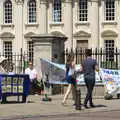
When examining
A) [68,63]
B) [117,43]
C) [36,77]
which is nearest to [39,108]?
[68,63]

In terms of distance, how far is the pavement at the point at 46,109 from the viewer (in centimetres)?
1410

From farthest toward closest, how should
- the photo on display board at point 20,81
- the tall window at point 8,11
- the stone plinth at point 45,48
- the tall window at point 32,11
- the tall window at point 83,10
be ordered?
1. the tall window at point 8,11
2. the tall window at point 32,11
3. the tall window at point 83,10
4. the stone plinth at point 45,48
5. the photo on display board at point 20,81

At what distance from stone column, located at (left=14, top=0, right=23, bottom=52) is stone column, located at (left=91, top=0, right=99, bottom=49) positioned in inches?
278

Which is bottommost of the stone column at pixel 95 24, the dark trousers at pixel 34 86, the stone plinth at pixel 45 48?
the dark trousers at pixel 34 86

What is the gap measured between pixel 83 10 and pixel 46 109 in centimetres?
3392

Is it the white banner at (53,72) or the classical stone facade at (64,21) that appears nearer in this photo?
the white banner at (53,72)

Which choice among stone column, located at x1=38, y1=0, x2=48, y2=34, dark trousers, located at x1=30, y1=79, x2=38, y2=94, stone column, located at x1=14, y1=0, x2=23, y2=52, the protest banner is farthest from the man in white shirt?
stone column, located at x1=14, y1=0, x2=23, y2=52

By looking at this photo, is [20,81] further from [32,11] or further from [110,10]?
[32,11]

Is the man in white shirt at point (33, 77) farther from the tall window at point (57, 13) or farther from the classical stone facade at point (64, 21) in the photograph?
the tall window at point (57, 13)

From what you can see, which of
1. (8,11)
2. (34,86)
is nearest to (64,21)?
(8,11)

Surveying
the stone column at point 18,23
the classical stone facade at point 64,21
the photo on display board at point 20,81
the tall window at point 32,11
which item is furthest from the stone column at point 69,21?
the photo on display board at point 20,81

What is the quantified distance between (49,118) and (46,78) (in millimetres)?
6219

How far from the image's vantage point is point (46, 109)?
15.8 m

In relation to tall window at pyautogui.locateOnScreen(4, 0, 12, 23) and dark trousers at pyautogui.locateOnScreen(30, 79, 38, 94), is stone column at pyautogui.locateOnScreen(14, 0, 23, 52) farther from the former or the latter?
dark trousers at pyautogui.locateOnScreen(30, 79, 38, 94)
